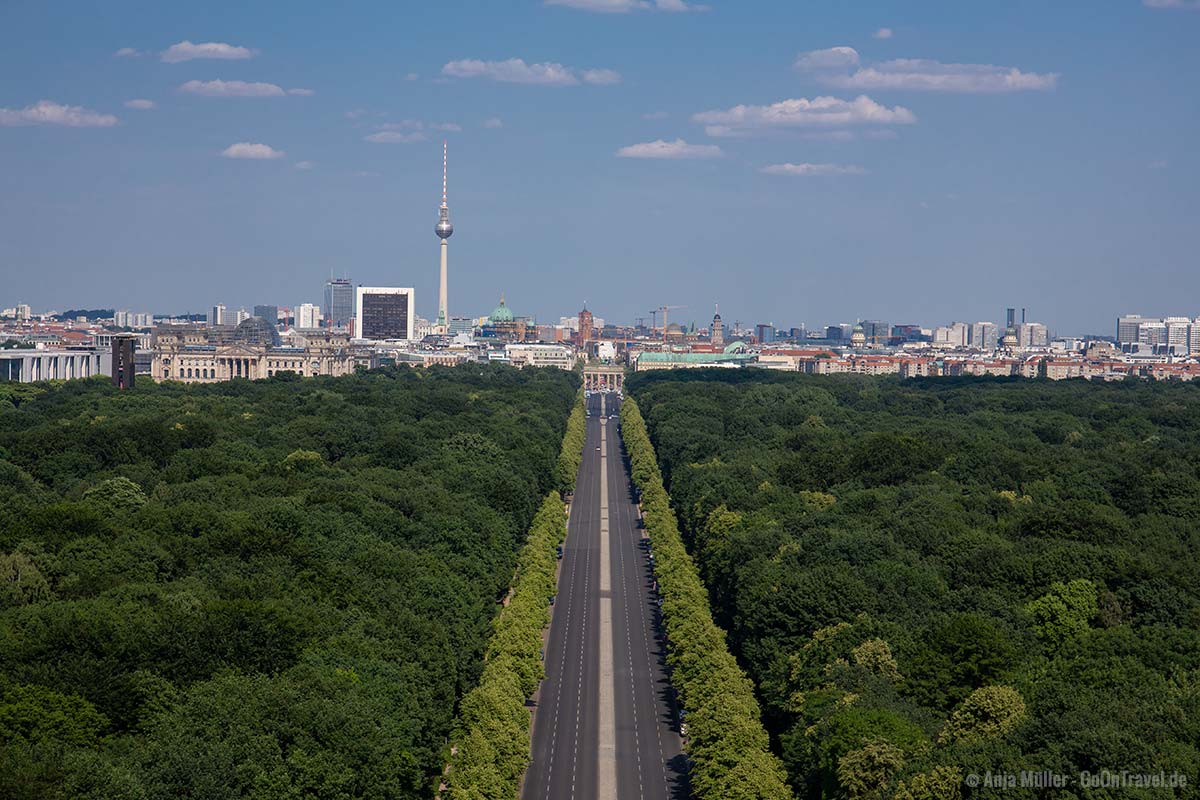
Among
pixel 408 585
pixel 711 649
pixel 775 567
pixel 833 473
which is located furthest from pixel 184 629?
pixel 833 473

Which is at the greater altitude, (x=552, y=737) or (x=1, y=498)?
(x=1, y=498)

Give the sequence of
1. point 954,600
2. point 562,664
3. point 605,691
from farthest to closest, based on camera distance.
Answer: point 562,664 < point 605,691 < point 954,600

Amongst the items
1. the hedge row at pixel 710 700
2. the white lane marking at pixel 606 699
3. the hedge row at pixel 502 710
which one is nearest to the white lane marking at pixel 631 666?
the white lane marking at pixel 606 699

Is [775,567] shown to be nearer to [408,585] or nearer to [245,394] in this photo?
[408,585]

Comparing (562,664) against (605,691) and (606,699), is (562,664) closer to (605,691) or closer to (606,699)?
(605,691)

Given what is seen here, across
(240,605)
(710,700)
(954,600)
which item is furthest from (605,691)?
(240,605)

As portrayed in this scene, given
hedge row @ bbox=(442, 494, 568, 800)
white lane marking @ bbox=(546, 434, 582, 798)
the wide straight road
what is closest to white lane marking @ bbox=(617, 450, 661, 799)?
the wide straight road

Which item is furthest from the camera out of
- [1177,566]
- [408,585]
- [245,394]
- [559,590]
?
[245,394]

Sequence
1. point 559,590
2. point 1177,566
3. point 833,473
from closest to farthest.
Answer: point 1177,566 → point 559,590 → point 833,473
